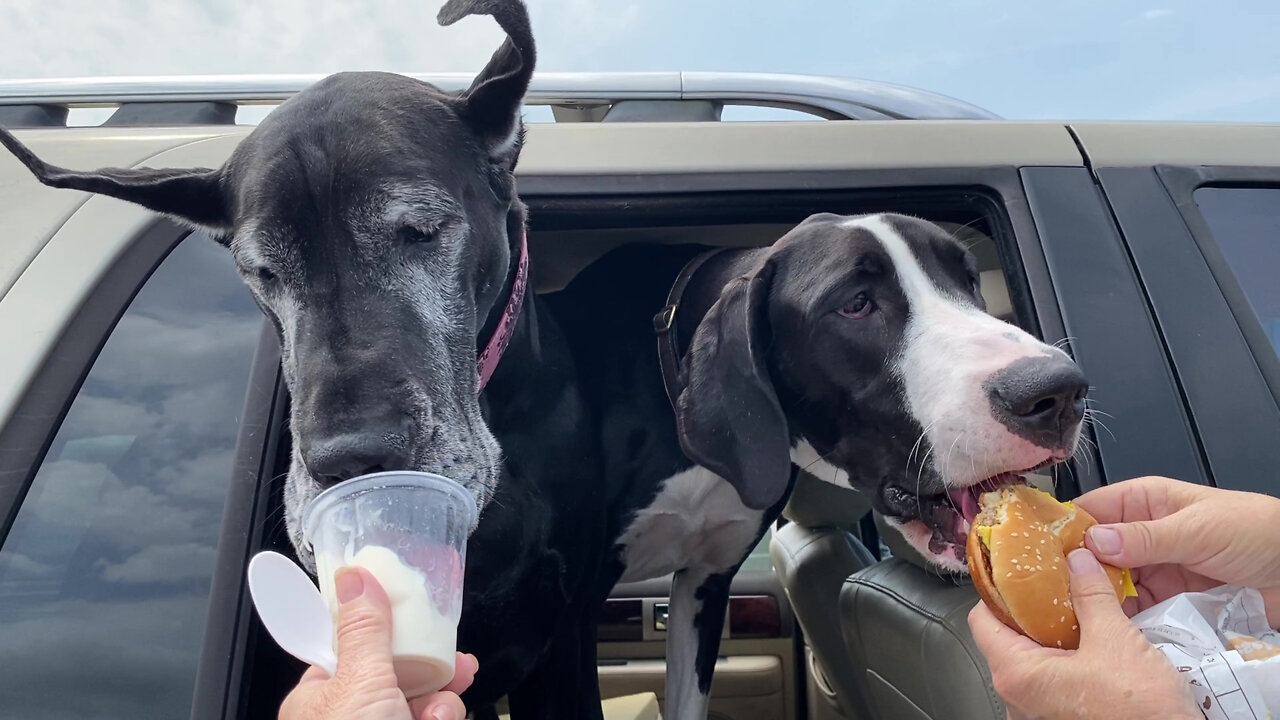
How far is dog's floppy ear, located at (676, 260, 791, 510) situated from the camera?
2043 mm

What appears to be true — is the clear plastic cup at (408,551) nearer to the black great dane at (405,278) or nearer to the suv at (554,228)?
the black great dane at (405,278)

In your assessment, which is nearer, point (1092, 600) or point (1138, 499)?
point (1092, 600)

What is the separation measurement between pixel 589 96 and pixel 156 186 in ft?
3.01

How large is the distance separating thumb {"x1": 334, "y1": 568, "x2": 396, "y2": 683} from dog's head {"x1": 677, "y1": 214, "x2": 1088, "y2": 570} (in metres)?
1.08

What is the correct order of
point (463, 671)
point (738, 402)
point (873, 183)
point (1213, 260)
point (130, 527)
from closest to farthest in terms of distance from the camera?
1. point (463, 671)
2. point (130, 527)
3. point (1213, 260)
4. point (873, 183)
5. point (738, 402)

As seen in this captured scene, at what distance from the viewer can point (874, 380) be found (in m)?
1.94

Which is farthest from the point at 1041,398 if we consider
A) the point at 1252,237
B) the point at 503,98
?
the point at 503,98

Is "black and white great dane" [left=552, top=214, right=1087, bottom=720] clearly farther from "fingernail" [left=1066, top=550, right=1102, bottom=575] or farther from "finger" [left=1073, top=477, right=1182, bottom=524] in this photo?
"fingernail" [left=1066, top=550, right=1102, bottom=575]

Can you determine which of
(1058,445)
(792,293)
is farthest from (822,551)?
(1058,445)

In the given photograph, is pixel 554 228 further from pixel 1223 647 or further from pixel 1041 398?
pixel 1223 647

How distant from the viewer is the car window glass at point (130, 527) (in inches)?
51.6

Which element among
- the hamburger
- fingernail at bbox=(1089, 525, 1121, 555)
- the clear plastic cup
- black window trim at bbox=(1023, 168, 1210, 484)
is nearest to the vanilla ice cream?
the clear plastic cup

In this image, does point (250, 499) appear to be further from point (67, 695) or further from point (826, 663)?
point (826, 663)

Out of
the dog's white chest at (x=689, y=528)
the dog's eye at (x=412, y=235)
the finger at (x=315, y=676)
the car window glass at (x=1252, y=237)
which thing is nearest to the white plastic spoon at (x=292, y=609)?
the finger at (x=315, y=676)
